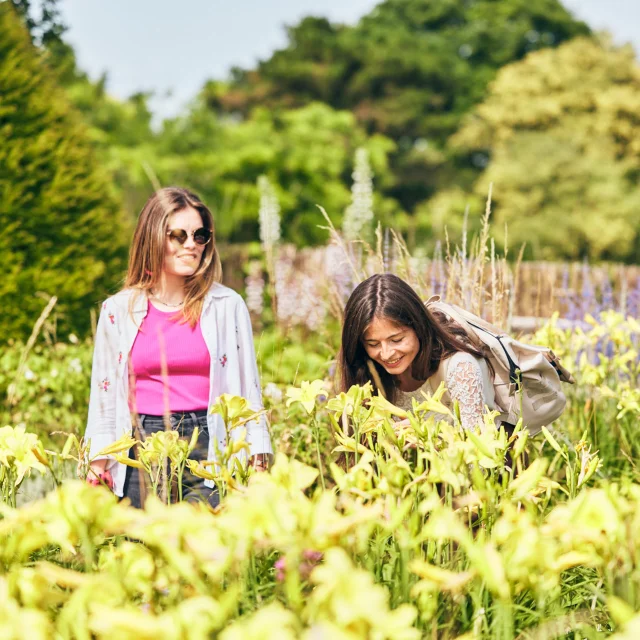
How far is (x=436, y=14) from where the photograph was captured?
27.8m

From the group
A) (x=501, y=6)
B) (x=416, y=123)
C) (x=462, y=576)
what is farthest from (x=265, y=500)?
(x=501, y=6)

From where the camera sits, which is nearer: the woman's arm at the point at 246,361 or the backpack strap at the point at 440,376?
the backpack strap at the point at 440,376

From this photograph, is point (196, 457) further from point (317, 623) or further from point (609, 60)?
point (609, 60)

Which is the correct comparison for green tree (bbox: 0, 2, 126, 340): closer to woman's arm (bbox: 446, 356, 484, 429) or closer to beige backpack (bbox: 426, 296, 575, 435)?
beige backpack (bbox: 426, 296, 575, 435)

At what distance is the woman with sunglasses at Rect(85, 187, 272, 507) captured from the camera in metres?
2.44

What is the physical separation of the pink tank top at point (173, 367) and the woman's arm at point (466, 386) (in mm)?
763

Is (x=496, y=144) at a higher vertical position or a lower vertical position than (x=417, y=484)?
higher

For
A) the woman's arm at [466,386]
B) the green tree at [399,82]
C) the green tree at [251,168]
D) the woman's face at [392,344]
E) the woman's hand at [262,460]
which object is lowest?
the woman's hand at [262,460]

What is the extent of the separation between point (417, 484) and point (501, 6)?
28.0 m

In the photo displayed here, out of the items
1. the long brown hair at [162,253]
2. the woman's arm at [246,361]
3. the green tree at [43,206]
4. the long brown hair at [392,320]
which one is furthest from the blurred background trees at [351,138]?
the long brown hair at [392,320]

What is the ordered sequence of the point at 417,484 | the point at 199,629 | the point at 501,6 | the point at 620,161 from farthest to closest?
the point at 501,6
the point at 620,161
the point at 417,484
the point at 199,629

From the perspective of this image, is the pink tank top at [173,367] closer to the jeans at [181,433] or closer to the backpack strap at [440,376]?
the jeans at [181,433]

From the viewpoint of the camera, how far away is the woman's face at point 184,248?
249 cm

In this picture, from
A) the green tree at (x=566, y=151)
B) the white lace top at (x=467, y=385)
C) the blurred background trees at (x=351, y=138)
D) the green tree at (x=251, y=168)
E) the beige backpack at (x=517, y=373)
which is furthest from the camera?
the green tree at (x=566, y=151)
